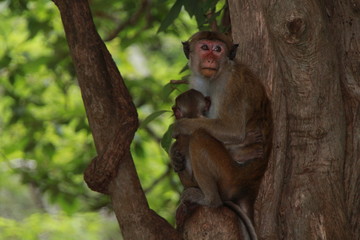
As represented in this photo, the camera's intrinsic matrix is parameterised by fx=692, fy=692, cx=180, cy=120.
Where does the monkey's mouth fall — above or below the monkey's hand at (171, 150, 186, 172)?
above

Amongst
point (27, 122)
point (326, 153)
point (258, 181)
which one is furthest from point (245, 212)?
point (27, 122)

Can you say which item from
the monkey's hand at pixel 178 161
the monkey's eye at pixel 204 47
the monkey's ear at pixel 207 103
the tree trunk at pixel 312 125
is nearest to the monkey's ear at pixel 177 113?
the monkey's ear at pixel 207 103

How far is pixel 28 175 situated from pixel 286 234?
12.3ft

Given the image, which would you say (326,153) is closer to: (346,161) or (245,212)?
(346,161)

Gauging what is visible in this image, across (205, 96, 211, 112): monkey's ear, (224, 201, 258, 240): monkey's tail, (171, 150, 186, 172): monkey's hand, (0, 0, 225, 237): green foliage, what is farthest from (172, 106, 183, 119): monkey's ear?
(0, 0, 225, 237): green foliage

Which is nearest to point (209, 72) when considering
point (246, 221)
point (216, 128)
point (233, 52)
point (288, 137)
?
point (233, 52)

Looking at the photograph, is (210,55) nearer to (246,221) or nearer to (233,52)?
(233,52)

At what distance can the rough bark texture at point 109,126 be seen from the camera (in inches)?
124

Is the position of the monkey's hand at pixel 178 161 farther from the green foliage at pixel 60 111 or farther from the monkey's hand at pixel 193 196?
the green foliage at pixel 60 111

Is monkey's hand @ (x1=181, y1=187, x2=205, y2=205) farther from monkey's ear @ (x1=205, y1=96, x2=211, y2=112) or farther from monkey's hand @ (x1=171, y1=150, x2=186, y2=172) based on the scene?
monkey's ear @ (x1=205, y1=96, x2=211, y2=112)

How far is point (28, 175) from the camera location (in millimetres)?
6516

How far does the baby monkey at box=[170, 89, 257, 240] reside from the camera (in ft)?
11.4

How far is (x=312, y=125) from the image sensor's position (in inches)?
128

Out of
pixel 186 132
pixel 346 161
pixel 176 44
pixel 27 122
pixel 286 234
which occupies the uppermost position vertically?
pixel 176 44
